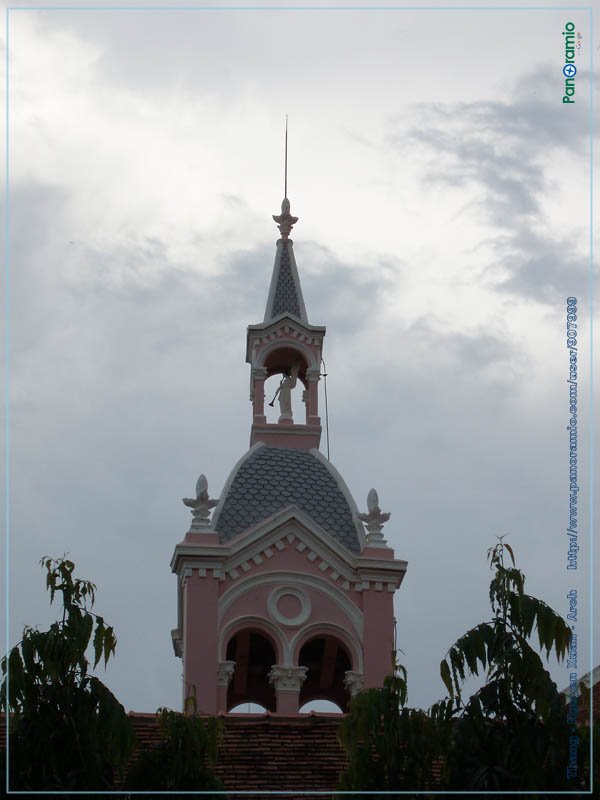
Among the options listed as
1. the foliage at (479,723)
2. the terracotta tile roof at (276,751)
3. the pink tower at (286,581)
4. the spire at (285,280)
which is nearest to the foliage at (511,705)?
the foliage at (479,723)

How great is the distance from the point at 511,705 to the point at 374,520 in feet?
48.0

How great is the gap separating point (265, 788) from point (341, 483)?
1136cm

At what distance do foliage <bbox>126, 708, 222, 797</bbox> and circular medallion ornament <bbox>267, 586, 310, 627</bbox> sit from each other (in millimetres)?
13802

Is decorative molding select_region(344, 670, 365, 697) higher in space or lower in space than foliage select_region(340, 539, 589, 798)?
higher

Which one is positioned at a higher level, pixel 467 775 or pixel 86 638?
pixel 86 638

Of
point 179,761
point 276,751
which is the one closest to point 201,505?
point 276,751

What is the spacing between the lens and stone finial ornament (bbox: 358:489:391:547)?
116 feet

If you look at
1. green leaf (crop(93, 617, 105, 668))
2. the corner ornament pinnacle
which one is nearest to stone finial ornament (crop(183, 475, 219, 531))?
the corner ornament pinnacle

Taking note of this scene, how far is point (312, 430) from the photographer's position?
3653cm

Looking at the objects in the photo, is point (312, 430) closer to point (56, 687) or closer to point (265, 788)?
point (265, 788)

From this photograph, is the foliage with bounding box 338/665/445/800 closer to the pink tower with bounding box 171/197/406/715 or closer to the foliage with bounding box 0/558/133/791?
the foliage with bounding box 0/558/133/791

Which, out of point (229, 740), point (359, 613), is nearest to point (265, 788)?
point (229, 740)

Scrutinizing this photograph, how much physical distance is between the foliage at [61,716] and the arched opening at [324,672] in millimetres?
15100

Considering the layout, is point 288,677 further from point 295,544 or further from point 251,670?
point 251,670
